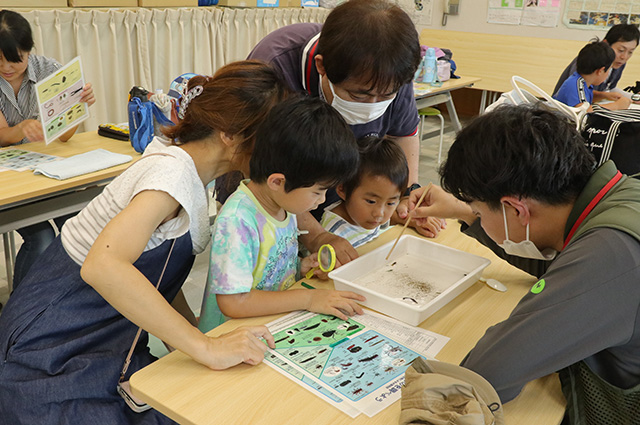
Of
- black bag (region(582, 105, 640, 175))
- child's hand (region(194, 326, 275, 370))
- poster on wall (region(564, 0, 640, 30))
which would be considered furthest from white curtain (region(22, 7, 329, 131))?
poster on wall (region(564, 0, 640, 30))

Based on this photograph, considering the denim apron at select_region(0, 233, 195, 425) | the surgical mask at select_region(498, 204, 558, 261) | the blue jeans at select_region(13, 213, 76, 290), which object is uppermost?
the surgical mask at select_region(498, 204, 558, 261)

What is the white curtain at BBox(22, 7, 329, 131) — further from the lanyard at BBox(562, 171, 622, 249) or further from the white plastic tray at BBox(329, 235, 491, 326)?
the lanyard at BBox(562, 171, 622, 249)

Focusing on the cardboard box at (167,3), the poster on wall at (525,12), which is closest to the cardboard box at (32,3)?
the cardboard box at (167,3)

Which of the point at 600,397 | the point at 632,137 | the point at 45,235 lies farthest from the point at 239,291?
the point at 45,235

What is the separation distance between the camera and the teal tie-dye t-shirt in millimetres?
1231

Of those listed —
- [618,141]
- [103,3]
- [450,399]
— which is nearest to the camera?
[450,399]

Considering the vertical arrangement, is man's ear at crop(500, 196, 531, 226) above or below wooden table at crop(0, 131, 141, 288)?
above

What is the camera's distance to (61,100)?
7.70 feet

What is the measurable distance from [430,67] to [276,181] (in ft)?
12.3

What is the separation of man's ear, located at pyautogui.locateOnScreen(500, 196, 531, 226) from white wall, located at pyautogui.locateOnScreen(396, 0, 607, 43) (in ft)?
18.1

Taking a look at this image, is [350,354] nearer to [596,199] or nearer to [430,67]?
[596,199]

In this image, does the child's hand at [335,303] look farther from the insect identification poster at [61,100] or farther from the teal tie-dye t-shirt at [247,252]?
the insect identification poster at [61,100]

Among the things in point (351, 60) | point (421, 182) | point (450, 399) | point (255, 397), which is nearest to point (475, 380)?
point (450, 399)

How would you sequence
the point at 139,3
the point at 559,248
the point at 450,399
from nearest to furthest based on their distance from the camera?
1. the point at 450,399
2. the point at 559,248
3. the point at 139,3
